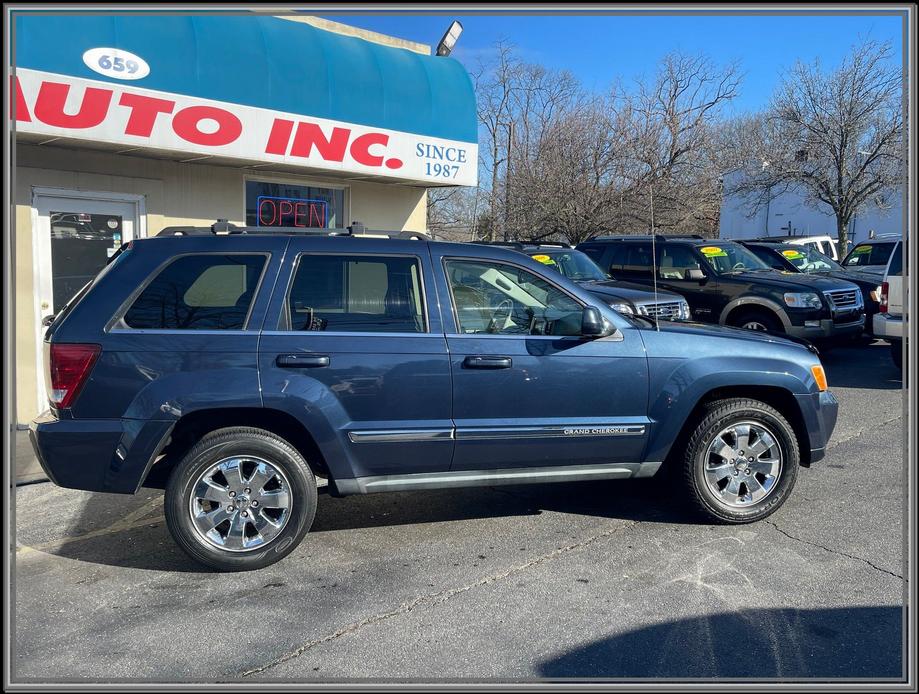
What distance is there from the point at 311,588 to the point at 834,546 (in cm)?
315

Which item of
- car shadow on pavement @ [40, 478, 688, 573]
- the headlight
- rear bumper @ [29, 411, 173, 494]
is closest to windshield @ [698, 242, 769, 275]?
the headlight

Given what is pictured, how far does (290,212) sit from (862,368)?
8401 mm

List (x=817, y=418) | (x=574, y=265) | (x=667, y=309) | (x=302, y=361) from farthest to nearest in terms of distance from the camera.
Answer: (x=574, y=265), (x=667, y=309), (x=817, y=418), (x=302, y=361)

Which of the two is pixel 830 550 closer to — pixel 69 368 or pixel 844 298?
pixel 69 368

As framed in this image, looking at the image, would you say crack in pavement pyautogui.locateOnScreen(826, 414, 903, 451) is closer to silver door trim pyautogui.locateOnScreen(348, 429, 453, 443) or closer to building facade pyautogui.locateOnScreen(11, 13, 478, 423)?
silver door trim pyautogui.locateOnScreen(348, 429, 453, 443)

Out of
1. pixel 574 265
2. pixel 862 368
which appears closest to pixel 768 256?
pixel 862 368

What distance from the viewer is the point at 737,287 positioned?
432 inches

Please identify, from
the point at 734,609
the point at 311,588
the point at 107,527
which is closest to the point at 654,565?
the point at 734,609

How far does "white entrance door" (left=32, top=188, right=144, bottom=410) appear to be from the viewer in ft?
25.5

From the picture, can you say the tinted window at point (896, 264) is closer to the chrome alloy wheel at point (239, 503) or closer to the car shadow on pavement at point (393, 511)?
the car shadow on pavement at point (393, 511)

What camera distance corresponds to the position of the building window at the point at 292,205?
9.41 metres

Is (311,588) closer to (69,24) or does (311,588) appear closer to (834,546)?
(834,546)

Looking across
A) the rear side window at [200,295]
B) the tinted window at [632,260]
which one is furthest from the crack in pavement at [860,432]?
the rear side window at [200,295]

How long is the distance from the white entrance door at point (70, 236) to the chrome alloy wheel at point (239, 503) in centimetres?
472
